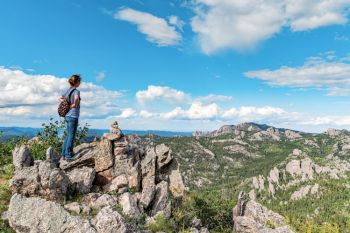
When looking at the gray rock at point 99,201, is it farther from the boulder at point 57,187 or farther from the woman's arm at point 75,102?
the woman's arm at point 75,102

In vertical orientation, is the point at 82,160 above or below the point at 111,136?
below

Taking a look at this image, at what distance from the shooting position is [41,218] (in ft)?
64.5

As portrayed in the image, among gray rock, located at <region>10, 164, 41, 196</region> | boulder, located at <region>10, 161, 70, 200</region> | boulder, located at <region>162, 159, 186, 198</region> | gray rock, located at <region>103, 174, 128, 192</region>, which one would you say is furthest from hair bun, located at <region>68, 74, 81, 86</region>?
boulder, located at <region>162, 159, 186, 198</region>

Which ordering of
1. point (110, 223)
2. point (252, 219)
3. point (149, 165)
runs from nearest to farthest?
1. point (110, 223)
2. point (149, 165)
3. point (252, 219)

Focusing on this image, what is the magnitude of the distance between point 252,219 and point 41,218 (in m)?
22.7

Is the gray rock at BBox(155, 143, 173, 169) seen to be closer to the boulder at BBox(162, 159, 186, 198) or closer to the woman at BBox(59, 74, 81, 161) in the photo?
the boulder at BBox(162, 159, 186, 198)

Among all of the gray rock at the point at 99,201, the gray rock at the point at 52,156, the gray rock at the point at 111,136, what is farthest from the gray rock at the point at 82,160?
the gray rock at the point at 99,201

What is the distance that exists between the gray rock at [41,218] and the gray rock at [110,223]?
1.26 ft

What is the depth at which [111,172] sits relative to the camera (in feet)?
95.3

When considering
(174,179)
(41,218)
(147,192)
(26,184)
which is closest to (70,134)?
(26,184)

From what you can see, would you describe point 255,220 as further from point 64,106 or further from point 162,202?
point 64,106

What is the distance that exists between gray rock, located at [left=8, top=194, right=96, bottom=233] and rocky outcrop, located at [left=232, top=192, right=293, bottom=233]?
Result: 17.8 m

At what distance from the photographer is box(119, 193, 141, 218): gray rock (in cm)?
2286

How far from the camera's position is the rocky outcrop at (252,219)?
3334 cm
